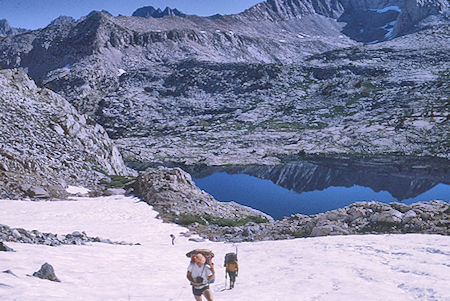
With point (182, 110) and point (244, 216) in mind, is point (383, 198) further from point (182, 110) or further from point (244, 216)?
point (182, 110)

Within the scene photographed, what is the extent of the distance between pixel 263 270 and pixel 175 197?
19126mm

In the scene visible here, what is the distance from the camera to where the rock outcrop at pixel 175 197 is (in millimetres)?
29359

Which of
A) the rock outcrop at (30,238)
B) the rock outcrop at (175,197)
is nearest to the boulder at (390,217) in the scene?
the rock outcrop at (175,197)

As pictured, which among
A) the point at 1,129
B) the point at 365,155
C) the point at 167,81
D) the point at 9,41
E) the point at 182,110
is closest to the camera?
the point at 1,129

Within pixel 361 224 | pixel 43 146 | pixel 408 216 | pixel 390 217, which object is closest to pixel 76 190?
pixel 43 146

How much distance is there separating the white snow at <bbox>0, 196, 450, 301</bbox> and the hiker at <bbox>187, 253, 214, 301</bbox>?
149cm

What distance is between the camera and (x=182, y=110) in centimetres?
13900

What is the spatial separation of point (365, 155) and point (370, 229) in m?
71.2

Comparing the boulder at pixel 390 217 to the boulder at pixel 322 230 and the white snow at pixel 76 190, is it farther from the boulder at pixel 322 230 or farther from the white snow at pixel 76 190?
the white snow at pixel 76 190

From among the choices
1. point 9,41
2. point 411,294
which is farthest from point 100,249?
point 9,41

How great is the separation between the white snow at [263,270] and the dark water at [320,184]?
30.1m

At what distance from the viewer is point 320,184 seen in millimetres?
66438

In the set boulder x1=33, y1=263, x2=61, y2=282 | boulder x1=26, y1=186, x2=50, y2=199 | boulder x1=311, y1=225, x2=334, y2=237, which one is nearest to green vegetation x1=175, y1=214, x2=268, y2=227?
boulder x1=311, y1=225, x2=334, y2=237

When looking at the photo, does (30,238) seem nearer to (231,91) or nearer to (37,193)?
(37,193)
